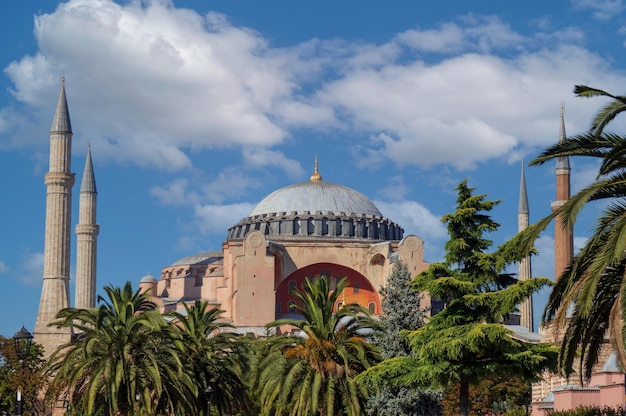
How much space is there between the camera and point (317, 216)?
69.8 m

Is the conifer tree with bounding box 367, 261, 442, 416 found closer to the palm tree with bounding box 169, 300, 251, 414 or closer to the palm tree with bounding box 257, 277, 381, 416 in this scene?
the palm tree with bounding box 257, 277, 381, 416

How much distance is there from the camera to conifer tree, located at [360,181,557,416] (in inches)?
970

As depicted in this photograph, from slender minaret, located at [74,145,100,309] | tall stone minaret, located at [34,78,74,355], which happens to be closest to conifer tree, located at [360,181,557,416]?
tall stone minaret, located at [34,78,74,355]

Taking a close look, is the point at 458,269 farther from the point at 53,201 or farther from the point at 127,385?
the point at 53,201

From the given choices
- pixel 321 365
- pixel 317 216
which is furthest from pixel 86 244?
pixel 321 365

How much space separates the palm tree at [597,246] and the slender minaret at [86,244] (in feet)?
168

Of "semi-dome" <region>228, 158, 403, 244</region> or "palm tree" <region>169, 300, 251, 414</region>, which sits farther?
"semi-dome" <region>228, 158, 403, 244</region>

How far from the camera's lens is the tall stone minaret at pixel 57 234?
5881 centimetres

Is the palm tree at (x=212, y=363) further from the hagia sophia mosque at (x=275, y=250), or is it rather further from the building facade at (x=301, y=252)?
the building facade at (x=301, y=252)

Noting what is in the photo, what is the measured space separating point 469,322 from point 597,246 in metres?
9.63

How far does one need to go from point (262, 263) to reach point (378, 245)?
7904mm

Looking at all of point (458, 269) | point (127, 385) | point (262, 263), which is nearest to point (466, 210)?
point (458, 269)

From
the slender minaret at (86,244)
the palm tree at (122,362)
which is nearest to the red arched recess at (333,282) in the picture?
the slender minaret at (86,244)

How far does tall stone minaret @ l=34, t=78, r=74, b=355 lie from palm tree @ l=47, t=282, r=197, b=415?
28.6 metres
